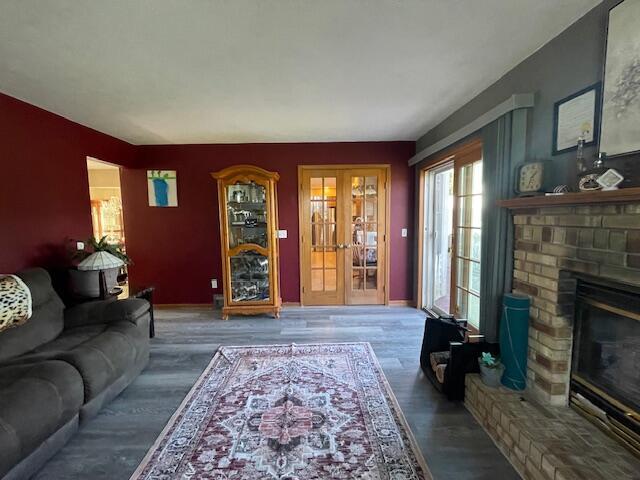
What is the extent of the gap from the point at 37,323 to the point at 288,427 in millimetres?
2060

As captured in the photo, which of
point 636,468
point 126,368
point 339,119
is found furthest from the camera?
point 339,119

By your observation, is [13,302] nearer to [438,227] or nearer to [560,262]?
[560,262]

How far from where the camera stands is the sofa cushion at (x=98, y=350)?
6.33ft

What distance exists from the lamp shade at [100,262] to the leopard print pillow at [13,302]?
22.4 inches

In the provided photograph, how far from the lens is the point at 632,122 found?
135 centimetres

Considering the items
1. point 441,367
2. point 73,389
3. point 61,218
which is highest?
point 61,218

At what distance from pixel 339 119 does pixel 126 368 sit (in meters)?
3.01

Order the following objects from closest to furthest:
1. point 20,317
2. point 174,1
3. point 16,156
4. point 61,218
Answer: point 174,1 → point 20,317 → point 16,156 → point 61,218

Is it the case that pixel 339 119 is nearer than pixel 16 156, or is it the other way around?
pixel 16 156

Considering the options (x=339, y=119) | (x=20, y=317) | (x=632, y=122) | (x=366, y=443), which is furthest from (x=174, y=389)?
(x=632, y=122)

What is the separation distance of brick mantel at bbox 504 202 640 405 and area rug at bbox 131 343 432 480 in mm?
938

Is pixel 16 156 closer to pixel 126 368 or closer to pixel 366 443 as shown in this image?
pixel 126 368

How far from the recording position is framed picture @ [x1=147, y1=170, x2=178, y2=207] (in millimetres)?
4300

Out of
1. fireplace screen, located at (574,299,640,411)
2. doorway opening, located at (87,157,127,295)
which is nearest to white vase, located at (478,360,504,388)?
fireplace screen, located at (574,299,640,411)
